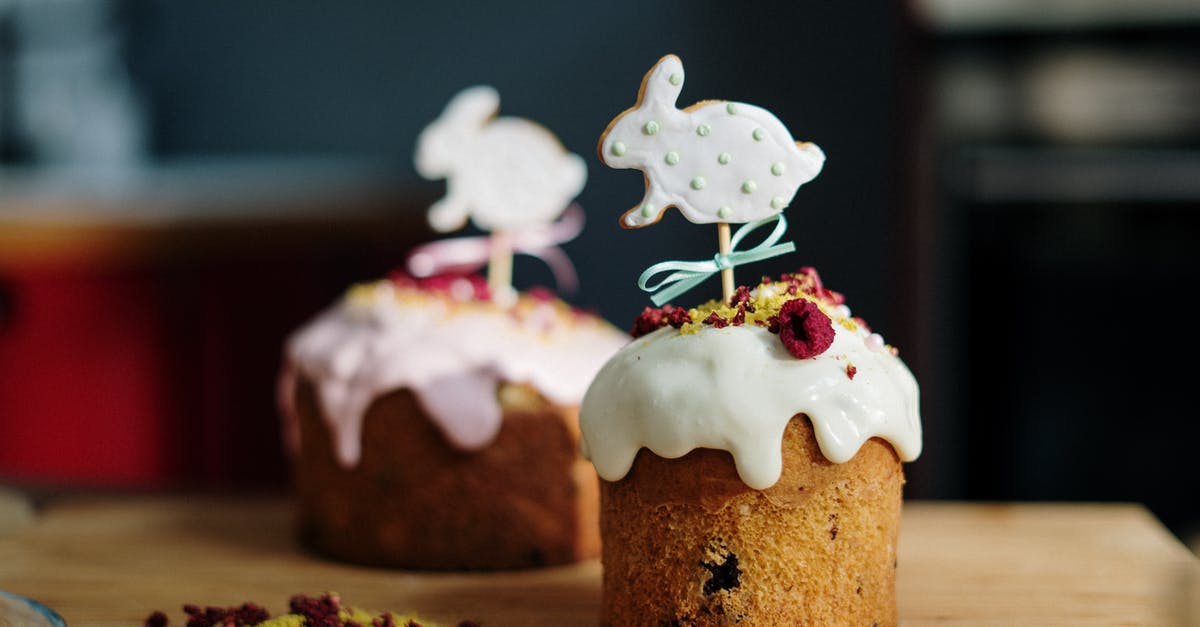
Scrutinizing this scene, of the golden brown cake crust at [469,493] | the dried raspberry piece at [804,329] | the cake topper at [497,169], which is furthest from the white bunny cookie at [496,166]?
the dried raspberry piece at [804,329]

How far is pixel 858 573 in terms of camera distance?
1394mm

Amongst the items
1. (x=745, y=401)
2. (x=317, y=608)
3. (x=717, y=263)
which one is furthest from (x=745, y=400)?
(x=317, y=608)

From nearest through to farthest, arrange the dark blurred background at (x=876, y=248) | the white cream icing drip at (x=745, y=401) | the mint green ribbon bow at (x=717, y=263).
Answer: the white cream icing drip at (x=745, y=401), the mint green ribbon bow at (x=717, y=263), the dark blurred background at (x=876, y=248)

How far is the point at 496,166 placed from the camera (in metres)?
2.06

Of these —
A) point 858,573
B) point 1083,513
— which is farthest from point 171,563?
point 1083,513

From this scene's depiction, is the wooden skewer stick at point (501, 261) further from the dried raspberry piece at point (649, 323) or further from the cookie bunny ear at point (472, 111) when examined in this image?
the dried raspberry piece at point (649, 323)

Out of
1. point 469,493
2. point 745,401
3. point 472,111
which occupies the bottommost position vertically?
point 469,493

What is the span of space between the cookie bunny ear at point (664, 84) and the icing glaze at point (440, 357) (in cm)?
60

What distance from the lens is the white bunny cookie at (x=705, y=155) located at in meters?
1.41

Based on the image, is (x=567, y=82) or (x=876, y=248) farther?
(x=567, y=82)

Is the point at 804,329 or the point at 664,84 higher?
the point at 664,84

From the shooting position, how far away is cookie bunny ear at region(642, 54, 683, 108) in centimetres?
140

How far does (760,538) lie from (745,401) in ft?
0.51

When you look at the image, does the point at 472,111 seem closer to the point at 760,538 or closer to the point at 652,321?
the point at 652,321
